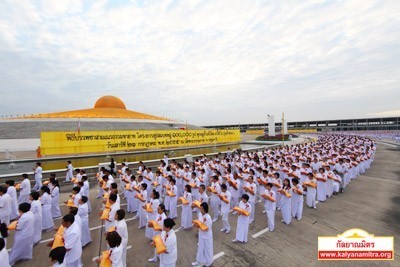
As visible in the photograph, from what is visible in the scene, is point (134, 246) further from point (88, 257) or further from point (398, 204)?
point (398, 204)

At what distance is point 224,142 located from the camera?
29.5 m

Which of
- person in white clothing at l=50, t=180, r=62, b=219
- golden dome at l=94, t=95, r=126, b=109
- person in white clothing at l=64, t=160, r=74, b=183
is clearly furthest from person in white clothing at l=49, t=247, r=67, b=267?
golden dome at l=94, t=95, r=126, b=109

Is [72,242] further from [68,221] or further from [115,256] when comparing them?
[115,256]

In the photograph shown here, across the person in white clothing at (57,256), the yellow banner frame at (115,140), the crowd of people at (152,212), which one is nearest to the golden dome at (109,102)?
the yellow banner frame at (115,140)

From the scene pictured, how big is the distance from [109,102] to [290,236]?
63197mm

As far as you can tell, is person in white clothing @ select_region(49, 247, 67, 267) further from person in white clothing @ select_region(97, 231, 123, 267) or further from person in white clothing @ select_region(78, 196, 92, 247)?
person in white clothing @ select_region(78, 196, 92, 247)

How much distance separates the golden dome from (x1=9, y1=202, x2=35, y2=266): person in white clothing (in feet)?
197

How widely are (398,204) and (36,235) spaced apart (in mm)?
13240

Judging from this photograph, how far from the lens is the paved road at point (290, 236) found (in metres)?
5.11

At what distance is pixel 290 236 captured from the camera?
6258 mm

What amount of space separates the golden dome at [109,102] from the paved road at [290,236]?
56236 mm

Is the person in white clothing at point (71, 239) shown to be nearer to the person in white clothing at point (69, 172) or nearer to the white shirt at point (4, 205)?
the white shirt at point (4, 205)

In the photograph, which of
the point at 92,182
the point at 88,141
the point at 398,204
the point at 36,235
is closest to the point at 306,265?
the point at 398,204

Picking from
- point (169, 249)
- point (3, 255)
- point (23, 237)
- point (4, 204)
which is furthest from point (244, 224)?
point (4, 204)
